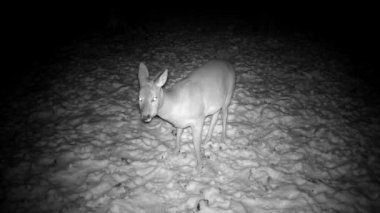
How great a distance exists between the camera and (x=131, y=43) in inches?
380

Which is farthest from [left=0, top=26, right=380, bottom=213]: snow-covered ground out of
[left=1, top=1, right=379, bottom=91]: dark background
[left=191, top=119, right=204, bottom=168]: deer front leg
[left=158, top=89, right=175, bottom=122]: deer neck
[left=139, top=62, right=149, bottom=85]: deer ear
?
[left=1, top=1, right=379, bottom=91]: dark background

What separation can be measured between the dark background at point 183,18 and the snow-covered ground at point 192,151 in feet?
7.18

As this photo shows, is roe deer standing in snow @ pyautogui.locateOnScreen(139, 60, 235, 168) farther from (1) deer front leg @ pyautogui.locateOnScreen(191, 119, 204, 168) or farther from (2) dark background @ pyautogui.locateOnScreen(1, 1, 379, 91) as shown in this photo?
(2) dark background @ pyautogui.locateOnScreen(1, 1, 379, 91)

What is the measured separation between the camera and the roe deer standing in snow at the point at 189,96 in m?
3.32

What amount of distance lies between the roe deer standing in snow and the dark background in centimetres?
546

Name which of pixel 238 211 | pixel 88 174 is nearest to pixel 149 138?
pixel 88 174

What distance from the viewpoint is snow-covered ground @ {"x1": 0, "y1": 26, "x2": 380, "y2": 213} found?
3.54m

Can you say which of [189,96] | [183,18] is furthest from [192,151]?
[183,18]

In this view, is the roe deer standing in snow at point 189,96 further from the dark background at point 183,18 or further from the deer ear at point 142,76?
the dark background at point 183,18

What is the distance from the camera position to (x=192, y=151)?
4.53 meters

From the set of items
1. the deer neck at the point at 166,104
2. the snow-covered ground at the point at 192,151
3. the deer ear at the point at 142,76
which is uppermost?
the deer ear at the point at 142,76

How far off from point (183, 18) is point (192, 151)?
405 inches

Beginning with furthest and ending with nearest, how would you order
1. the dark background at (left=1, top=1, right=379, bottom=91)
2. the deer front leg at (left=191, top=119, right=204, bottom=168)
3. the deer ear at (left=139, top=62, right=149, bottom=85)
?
1. the dark background at (left=1, top=1, right=379, bottom=91)
2. the deer front leg at (left=191, top=119, right=204, bottom=168)
3. the deer ear at (left=139, top=62, right=149, bottom=85)

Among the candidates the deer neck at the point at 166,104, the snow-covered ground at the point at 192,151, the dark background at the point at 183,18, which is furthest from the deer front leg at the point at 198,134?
the dark background at the point at 183,18
